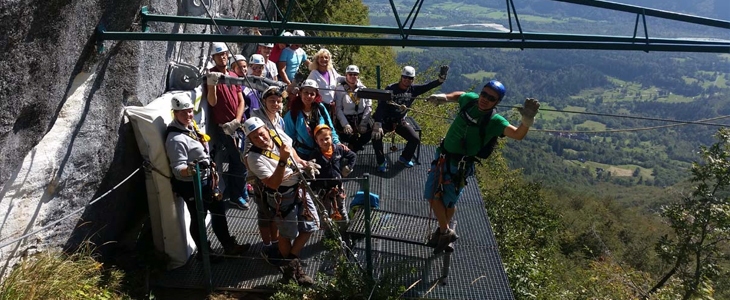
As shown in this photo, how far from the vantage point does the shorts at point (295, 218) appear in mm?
5477

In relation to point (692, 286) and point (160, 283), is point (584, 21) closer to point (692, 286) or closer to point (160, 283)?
point (692, 286)

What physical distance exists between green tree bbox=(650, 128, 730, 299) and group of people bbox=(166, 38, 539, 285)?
817 centimetres

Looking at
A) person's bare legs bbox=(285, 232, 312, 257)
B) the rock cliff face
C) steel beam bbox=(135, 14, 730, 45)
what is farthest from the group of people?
the rock cliff face

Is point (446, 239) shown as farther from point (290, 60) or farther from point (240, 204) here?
point (290, 60)

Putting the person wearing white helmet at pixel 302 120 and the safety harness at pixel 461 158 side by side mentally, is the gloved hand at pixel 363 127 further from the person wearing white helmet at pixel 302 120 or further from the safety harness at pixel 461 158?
the safety harness at pixel 461 158

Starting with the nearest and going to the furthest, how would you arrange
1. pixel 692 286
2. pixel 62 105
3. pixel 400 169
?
pixel 62 105 < pixel 400 169 < pixel 692 286

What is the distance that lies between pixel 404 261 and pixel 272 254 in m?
1.35

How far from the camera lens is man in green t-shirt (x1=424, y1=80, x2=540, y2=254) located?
5641mm

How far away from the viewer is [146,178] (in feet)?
19.0

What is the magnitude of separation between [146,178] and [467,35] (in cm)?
345

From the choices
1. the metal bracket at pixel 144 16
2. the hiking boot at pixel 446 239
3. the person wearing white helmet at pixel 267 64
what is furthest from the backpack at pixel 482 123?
the metal bracket at pixel 144 16

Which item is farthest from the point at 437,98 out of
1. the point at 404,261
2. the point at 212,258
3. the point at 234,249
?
the point at 212,258

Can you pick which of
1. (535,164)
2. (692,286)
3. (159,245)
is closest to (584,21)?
(535,164)

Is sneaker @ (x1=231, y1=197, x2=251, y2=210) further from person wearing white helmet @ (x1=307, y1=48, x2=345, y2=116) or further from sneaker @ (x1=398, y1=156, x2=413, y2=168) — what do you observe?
sneaker @ (x1=398, y1=156, x2=413, y2=168)
